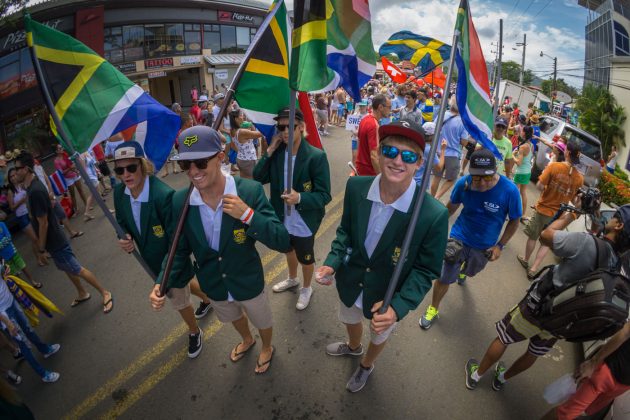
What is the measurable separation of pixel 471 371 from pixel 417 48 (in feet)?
16.8

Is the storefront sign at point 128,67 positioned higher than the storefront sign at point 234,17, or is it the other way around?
the storefront sign at point 234,17

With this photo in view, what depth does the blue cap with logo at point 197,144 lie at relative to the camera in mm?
2301

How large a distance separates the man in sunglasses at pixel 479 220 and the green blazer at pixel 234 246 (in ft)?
6.52

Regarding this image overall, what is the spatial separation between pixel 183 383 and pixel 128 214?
1.79 metres

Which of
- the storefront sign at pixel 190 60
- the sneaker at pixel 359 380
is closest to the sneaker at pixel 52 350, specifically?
the sneaker at pixel 359 380

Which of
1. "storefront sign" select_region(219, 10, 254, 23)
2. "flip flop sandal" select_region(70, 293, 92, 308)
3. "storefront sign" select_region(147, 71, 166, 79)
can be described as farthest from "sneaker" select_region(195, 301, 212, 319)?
"storefront sign" select_region(219, 10, 254, 23)

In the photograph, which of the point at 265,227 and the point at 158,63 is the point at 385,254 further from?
the point at 158,63

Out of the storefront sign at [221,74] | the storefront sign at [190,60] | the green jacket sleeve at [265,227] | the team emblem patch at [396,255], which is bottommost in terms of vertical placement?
the team emblem patch at [396,255]

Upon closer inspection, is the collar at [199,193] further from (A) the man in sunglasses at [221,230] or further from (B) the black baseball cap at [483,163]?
(B) the black baseball cap at [483,163]

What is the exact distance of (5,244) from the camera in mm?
3744

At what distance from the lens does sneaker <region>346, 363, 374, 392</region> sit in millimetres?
3105

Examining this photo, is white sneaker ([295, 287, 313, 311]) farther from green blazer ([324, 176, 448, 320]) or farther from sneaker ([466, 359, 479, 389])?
sneaker ([466, 359, 479, 389])

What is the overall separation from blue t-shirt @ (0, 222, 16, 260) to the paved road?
96 centimetres

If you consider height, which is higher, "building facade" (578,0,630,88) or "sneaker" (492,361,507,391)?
"building facade" (578,0,630,88)
